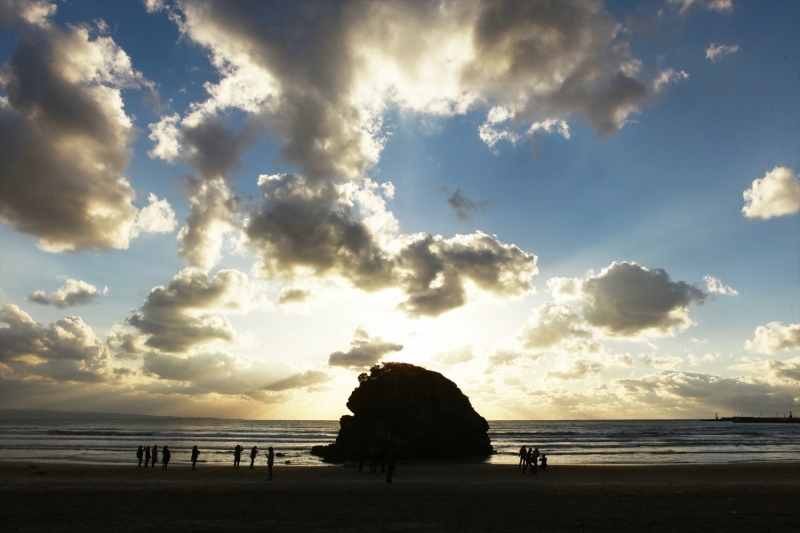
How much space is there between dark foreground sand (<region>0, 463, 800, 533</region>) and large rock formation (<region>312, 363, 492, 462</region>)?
80.8 ft

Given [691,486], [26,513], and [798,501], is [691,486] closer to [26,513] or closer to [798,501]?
[798,501]

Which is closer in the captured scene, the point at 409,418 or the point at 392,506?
the point at 392,506

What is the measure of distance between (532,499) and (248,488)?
41.8 ft

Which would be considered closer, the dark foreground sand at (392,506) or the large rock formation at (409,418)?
the dark foreground sand at (392,506)

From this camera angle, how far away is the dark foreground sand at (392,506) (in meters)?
13.5

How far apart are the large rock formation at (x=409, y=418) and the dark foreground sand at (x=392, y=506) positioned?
2462cm

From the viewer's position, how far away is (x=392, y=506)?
1684cm

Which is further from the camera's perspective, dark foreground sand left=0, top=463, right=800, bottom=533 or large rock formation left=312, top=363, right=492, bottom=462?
large rock formation left=312, top=363, right=492, bottom=462

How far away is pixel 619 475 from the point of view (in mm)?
29250

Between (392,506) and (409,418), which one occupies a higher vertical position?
(409,418)

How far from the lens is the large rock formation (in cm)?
4844

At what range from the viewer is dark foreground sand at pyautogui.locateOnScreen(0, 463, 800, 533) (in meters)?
13.5

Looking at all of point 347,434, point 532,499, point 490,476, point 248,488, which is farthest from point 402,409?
point 532,499

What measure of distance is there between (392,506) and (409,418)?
113ft
